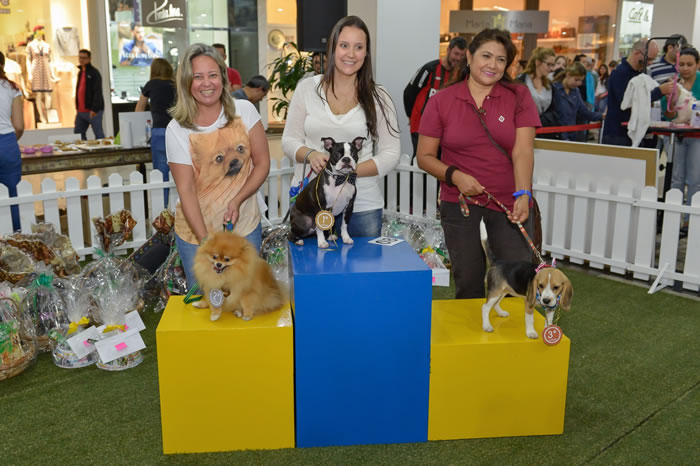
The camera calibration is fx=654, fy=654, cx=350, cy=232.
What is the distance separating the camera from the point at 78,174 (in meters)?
9.40

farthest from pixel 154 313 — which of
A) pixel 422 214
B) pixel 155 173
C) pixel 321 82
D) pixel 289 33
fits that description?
pixel 289 33

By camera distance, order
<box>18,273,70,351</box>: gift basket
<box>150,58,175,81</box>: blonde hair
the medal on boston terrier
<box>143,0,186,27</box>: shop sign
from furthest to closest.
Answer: <box>143,0,186,27</box>: shop sign < <box>150,58,175,81</box>: blonde hair < <box>18,273,70,351</box>: gift basket < the medal on boston terrier

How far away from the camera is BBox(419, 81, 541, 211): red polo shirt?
279 centimetres

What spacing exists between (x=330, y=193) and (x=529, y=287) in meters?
0.84

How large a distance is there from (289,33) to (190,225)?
1123 cm

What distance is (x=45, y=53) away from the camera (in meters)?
11.2

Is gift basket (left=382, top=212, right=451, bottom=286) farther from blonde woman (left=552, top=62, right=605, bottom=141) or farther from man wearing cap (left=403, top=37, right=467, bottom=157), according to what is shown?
blonde woman (left=552, top=62, right=605, bottom=141)

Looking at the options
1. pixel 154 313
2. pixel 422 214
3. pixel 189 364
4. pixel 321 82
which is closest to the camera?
pixel 189 364

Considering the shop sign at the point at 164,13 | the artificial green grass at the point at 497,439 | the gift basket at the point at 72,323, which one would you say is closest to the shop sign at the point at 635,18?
the shop sign at the point at 164,13

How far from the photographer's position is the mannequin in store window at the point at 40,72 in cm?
1116

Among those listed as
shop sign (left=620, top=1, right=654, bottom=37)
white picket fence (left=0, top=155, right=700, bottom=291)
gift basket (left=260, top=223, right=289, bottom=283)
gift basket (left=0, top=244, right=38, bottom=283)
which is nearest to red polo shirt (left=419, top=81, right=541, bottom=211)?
gift basket (left=260, top=223, right=289, bottom=283)

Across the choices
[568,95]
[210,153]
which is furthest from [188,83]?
[568,95]

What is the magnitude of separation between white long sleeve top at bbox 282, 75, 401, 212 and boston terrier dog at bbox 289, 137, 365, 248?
0.23 meters

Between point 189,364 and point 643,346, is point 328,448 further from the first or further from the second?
point 643,346
